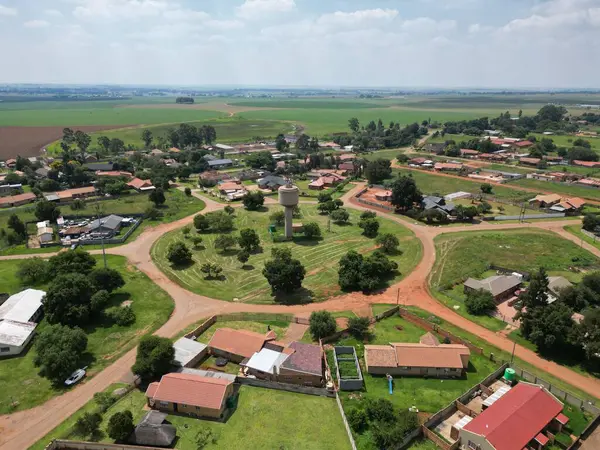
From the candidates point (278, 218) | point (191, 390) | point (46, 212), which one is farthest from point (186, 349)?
point (46, 212)

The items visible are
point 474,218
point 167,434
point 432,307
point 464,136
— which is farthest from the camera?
point 464,136

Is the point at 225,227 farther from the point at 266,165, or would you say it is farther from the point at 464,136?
the point at 464,136

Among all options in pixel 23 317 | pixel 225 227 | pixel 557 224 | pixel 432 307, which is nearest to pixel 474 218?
pixel 557 224

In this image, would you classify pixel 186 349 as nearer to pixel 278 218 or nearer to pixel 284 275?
pixel 284 275

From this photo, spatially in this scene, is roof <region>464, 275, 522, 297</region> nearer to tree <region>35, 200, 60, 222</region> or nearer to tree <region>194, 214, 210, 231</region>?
tree <region>194, 214, 210, 231</region>

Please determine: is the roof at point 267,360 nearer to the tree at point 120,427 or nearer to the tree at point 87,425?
the tree at point 120,427

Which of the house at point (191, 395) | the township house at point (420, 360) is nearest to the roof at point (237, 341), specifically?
the house at point (191, 395)
